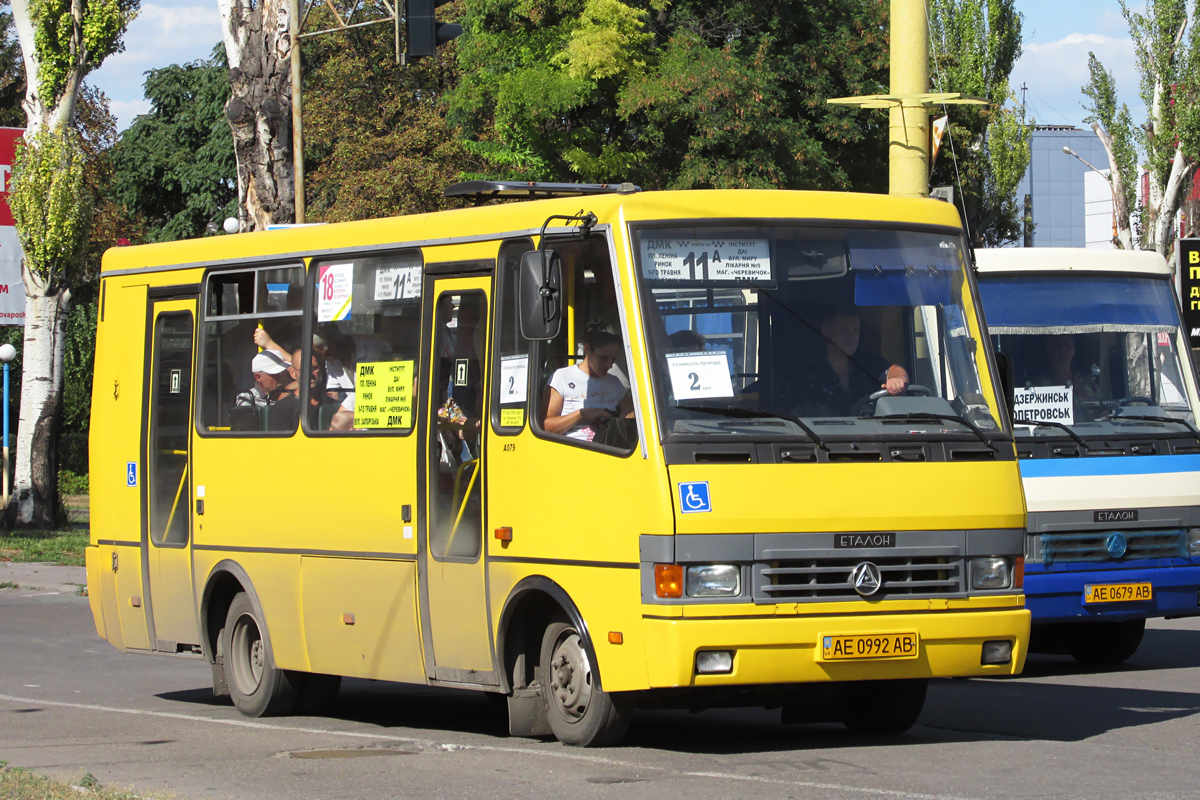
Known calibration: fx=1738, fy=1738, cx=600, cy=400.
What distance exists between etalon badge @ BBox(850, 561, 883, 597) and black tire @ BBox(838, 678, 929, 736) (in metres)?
1.17

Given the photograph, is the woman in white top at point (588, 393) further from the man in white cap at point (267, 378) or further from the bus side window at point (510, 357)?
the man in white cap at point (267, 378)

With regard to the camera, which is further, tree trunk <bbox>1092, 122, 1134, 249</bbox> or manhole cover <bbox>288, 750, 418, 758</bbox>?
tree trunk <bbox>1092, 122, 1134, 249</bbox>

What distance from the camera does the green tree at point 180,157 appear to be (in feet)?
176

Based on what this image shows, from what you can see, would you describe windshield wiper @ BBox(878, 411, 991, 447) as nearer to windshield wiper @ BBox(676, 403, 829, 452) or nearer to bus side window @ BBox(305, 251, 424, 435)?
windshield wiper @ BBox(676, 403, 829, 452)

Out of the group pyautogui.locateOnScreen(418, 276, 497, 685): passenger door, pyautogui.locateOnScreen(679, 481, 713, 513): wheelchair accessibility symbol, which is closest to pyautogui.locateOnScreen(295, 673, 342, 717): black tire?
pyautogui.locateOnScreen(418, 276, 497, 685): passenger door

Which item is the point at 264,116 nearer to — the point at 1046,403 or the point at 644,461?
the point at 1046,403

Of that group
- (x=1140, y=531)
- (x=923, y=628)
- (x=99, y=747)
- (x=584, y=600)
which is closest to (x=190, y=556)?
(x=99, y=747)

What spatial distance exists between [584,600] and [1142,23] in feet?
121

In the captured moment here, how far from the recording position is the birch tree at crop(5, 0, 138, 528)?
96.8 ft

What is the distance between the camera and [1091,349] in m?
13.2

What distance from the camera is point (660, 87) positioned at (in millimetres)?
32656

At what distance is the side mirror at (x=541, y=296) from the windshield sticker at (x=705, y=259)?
1.45ft

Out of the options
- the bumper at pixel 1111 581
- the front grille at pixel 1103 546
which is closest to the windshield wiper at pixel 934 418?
the bumper at pixel 1111 581

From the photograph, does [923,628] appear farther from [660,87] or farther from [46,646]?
[660,87]
